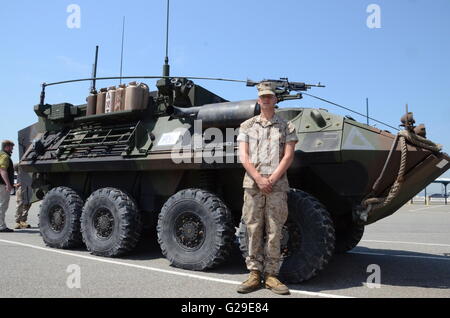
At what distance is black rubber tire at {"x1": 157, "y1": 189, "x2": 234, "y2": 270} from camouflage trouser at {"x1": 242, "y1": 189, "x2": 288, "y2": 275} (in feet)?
2.09

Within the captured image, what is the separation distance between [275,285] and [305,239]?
625mm

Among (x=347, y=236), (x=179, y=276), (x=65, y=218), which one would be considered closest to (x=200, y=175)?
(x=179, y=276)

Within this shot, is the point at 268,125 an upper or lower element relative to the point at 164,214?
upper

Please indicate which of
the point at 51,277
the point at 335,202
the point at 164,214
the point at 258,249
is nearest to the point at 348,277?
the point at 335,202

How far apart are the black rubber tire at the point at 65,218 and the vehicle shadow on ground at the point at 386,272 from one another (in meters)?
3.67

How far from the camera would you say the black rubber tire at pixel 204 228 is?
457 centimetres

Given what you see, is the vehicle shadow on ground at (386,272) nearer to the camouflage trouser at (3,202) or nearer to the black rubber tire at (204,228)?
the black rubber tire at (204,228)

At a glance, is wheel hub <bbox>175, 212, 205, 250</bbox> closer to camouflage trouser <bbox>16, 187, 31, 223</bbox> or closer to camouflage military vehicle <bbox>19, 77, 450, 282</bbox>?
camouflage military vehicle <bbox>19, 77, 450, 282</bbox>

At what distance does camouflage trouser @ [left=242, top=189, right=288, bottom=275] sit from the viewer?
3848 mm

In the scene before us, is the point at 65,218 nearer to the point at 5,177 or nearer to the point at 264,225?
the point at 5,177
